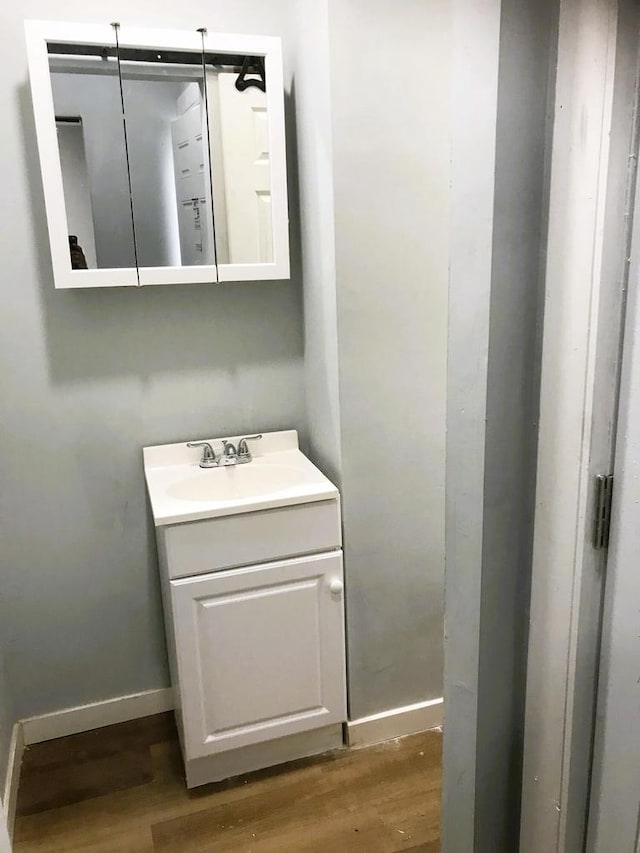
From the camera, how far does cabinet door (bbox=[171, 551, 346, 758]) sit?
186 centimetres

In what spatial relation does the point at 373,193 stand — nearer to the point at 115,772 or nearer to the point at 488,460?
the point at 488,460

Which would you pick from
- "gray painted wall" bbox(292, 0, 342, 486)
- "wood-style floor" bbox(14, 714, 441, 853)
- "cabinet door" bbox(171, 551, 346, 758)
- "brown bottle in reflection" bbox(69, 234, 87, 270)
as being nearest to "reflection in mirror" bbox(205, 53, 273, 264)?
"gray painted wall" bbox(292, 0, 342, 486)

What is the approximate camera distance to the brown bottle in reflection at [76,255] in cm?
189

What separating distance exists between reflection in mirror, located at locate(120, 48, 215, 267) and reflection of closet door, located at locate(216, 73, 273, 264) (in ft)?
0.20

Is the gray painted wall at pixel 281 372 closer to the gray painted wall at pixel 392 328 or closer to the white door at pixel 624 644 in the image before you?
the gray painted wall at pixel 392 328

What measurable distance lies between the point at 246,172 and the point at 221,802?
5.97 feet

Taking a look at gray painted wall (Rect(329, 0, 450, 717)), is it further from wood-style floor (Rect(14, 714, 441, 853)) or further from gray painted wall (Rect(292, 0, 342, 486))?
wood-style floor (Rect(14, 714, 441, 853))

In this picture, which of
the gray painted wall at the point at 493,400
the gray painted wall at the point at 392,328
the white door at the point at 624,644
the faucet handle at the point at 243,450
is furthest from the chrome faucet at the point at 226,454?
the white door at the point at 624,644

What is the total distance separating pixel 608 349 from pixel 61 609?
74.5 inches

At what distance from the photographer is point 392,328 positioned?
195 centimetres

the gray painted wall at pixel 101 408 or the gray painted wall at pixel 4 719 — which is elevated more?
the gray painted wall at pixel 101 408

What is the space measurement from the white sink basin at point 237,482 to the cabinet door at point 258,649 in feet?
0.96

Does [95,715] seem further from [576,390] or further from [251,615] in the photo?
[576,390]

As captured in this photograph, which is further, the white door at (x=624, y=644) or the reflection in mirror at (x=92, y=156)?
the reflection in mirror at (x=92, y=156)
